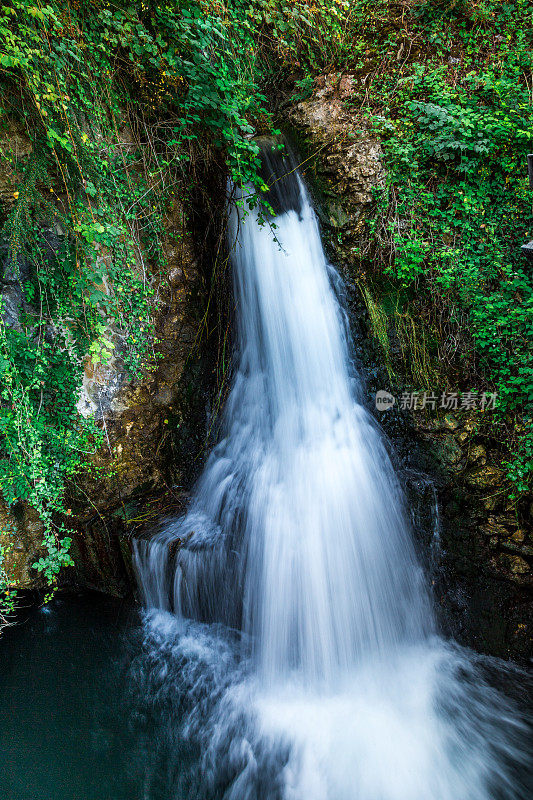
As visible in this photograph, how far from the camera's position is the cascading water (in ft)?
9.45

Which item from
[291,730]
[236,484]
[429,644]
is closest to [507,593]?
[429,644]

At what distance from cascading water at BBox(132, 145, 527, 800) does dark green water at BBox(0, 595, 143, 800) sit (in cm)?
37

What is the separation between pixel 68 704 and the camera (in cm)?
352

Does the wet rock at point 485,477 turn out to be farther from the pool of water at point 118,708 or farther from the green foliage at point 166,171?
the pool of water at point 118,708

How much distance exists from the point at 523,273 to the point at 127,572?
4906mm

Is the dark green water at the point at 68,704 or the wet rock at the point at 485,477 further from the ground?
the wet rock at the point at 485,477

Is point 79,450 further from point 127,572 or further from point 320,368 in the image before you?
point 320,368

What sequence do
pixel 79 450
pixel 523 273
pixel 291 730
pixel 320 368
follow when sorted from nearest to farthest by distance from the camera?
pixel 291 730 → pixel 523 273 → pixel 79 450 → pixel 320 368

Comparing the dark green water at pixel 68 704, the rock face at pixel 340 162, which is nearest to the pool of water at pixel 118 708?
the dark green water at pixel 68 704

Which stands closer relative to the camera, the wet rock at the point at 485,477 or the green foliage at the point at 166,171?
the green foliage at the point at 166,171

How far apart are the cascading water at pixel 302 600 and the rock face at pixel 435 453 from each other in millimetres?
208

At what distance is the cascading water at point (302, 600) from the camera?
9.45ft

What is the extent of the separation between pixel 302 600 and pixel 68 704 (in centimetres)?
218

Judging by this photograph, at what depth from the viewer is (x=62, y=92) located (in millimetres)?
3188
